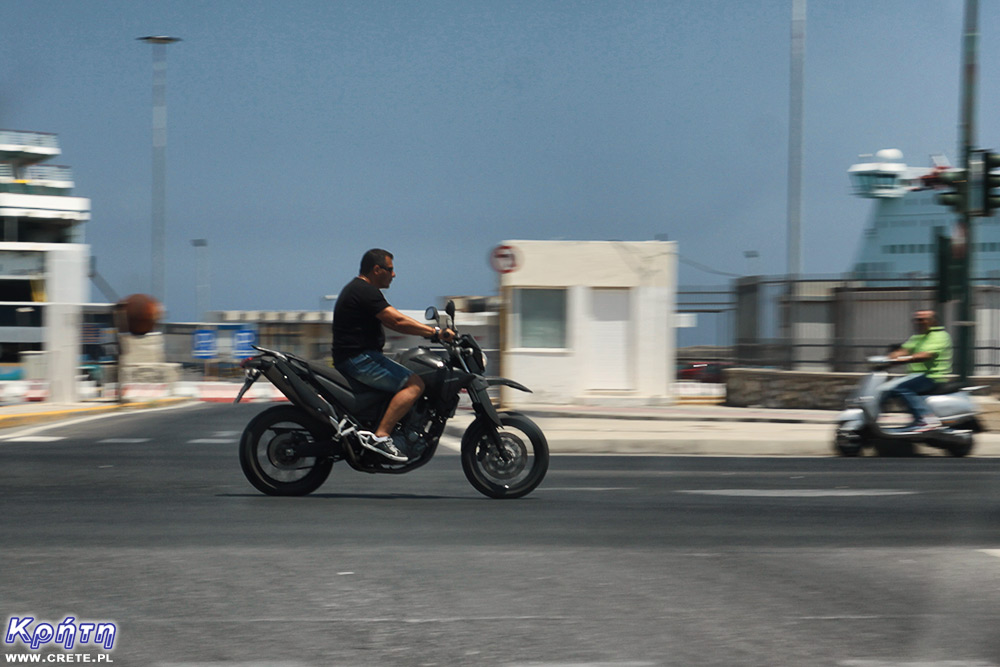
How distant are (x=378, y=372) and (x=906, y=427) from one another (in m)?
7.24

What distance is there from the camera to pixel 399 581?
5.52 m

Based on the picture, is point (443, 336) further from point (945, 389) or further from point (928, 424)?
point (945, 389)

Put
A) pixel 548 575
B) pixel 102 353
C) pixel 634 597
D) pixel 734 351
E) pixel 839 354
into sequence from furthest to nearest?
pixel 102 353 → pixel 734 351 → pixel 839 354 → pixel 548 575 → pixel 634 597

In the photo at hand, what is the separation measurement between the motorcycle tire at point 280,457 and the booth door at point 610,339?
50.9 ft

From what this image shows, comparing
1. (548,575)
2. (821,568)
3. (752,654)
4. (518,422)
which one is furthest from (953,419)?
(752,654)

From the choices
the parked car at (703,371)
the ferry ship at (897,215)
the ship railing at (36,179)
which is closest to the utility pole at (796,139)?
the parked car at (703,371)

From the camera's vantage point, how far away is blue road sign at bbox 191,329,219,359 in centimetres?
3908

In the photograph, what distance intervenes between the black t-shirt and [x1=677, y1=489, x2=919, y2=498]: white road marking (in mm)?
2627

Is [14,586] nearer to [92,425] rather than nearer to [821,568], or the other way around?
[821,568]

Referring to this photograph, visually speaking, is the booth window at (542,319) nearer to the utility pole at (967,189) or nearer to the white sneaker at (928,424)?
the utility pole at (967,189)

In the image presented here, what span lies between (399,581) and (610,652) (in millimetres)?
1379

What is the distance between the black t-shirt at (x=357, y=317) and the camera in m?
8.41

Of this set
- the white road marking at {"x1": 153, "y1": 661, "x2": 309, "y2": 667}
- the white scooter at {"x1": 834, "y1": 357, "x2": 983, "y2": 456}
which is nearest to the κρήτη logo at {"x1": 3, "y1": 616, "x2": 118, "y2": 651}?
the white road marking at {"x1": 153, "y1": 661, "x2": 309, "y2": 667}

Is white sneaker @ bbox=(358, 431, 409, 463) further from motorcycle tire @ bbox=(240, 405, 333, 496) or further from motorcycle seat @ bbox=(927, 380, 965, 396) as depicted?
motorcycle seat @ bbox=(927, 380, 965, 396)
